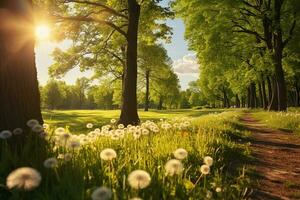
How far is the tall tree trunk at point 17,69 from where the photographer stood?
6.59 meters

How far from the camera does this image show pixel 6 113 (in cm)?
651

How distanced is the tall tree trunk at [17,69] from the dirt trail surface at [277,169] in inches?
157

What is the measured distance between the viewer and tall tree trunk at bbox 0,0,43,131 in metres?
6.59

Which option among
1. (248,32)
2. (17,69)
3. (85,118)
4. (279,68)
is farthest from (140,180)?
(85,118)

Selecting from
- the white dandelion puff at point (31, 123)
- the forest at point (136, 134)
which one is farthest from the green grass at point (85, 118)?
the white dandelion puff at point (31, 123)

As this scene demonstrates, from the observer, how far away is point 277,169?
8.91 m

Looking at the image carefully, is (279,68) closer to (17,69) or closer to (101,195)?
(17,69)

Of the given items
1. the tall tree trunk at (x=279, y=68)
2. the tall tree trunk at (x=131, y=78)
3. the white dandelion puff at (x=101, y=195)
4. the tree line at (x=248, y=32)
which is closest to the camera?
the white dandelion puff at (x=101, y=195)

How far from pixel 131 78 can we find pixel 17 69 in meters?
13.8

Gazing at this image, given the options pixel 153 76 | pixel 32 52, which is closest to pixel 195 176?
pixel 32 52

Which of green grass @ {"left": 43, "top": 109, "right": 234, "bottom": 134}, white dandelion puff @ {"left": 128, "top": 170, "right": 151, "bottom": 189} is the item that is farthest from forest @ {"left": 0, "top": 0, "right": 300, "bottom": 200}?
green grass @ {"left": 43, "top": 109, "right": 234, "bottom": 134}

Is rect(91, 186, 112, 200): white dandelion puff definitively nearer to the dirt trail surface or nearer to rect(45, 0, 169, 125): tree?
the dirt trail surface

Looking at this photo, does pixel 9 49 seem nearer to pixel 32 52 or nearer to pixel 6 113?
pixel 32 52

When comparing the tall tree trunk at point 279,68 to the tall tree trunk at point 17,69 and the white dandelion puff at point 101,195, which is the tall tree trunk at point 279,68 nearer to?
the tall tree trunk at point 17,69
